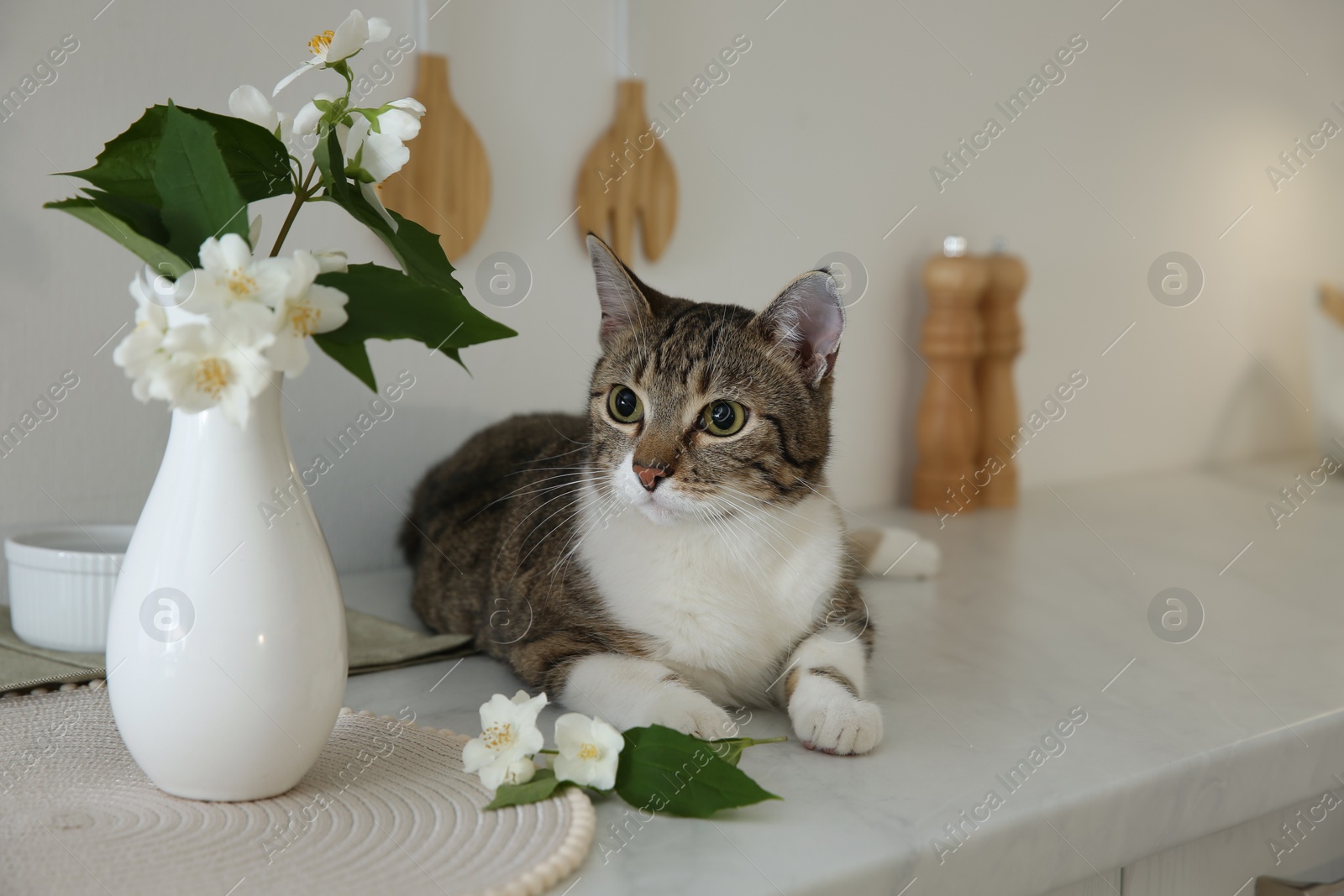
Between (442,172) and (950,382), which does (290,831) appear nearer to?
(442,172)

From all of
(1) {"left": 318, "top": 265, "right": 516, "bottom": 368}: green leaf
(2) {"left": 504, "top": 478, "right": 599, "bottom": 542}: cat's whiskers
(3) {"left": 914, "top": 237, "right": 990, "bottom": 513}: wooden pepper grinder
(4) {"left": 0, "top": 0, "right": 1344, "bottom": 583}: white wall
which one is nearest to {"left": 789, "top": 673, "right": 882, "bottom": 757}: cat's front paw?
(2) {"left": 504, "top": 478, "right": 599, "bottom": 542}: cat's whiskers

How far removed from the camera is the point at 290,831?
766 millimetres

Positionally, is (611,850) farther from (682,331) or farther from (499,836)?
(682,331)

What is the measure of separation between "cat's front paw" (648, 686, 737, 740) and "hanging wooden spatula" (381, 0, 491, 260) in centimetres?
78

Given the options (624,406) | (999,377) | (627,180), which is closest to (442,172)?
(627,180)

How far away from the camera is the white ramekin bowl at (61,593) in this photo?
109cm

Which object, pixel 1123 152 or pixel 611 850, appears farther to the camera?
pixel 1123 152

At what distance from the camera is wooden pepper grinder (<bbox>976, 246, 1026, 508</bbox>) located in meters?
1.97

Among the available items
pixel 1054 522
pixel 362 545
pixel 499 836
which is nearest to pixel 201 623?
pixel 499 836

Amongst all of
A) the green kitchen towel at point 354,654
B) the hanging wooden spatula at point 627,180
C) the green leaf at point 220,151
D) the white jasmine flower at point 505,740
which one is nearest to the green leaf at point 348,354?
the green leaf at point 220,151

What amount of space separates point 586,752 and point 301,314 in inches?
15.4

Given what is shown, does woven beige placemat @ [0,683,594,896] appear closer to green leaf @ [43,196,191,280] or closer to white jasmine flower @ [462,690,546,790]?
white jasmine flower @ [462,690,546,790]

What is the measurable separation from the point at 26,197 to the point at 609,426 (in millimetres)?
743

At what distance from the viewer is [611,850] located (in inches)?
30.6
